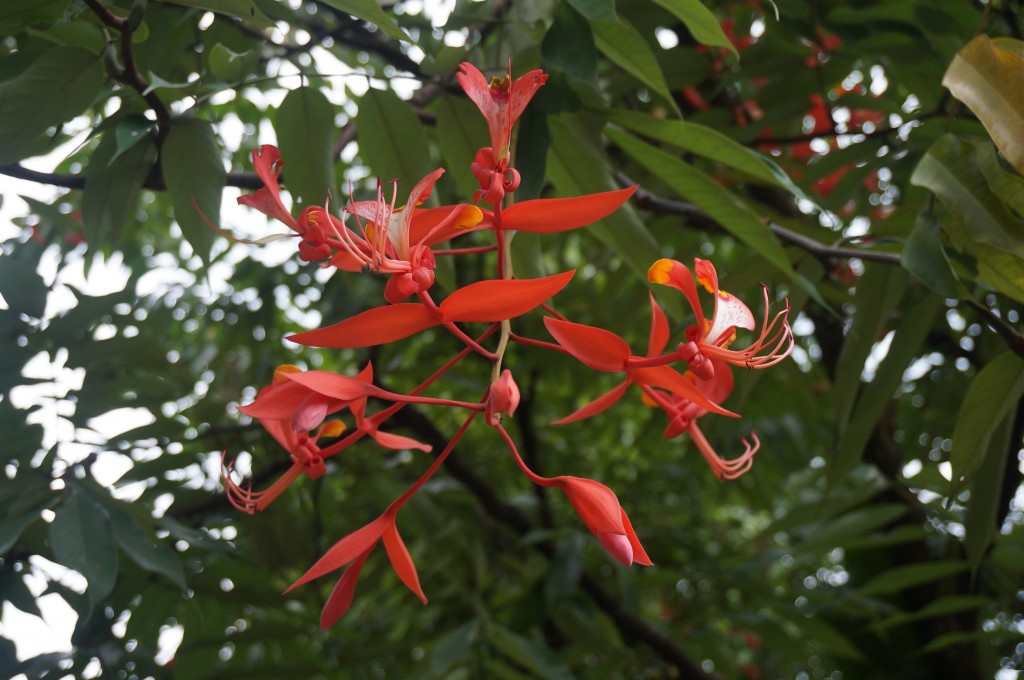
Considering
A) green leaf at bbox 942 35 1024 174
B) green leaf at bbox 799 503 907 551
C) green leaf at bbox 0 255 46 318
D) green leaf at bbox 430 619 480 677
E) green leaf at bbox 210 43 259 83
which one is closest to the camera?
green leaf at bbox 942 35 1024 174

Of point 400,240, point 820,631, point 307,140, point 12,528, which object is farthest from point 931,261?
point 820,631

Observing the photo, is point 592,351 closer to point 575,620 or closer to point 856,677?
point 575,620

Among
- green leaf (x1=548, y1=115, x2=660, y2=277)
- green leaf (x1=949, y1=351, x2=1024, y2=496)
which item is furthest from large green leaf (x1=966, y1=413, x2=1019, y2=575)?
green leaf (x1=548, y1=115, x2=660, y2=277)

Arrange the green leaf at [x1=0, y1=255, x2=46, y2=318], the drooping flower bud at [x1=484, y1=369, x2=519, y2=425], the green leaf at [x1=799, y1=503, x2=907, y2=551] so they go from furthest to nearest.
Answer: the green leaf at [x1=799, y1=503, x2=907, y2=551] → the green leaf at [x1=0, y1=255, x2=46, y2=318] → the drooping flower bud at [x1=484, y1=369, x2=519, y2=425]

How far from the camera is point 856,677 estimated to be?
1692 mm

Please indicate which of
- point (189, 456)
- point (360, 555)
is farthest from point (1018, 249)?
point (189, 456)

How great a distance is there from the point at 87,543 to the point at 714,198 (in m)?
0.62

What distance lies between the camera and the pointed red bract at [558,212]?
1.59 ft

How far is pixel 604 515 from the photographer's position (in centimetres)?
49

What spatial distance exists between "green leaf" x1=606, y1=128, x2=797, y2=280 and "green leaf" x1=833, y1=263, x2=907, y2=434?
0.12 m

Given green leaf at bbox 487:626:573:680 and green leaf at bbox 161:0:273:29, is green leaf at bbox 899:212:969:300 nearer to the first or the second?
green leaf at bbox 161:0:273:29

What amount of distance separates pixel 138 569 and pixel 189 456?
0.51 feet

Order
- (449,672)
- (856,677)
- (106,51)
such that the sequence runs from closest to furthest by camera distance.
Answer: (106,51) < (449,672) < (856,677)

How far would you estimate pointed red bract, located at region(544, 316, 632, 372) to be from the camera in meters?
0.50
